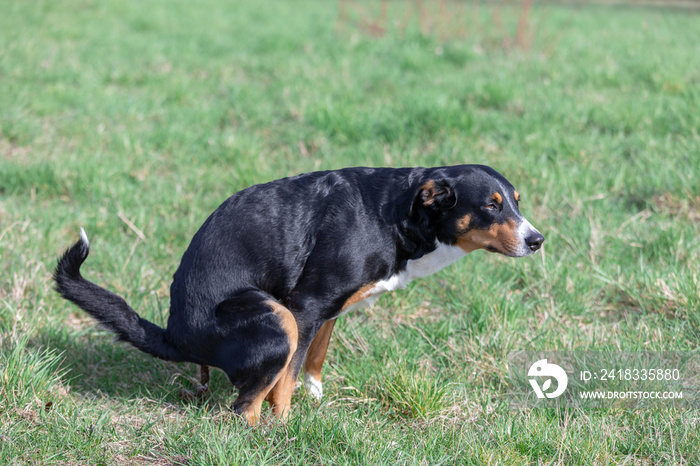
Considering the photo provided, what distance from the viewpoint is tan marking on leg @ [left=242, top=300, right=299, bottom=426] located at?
2785 mm

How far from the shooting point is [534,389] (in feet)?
10.4

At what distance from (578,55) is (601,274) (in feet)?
16.7

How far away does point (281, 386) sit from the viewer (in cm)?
292

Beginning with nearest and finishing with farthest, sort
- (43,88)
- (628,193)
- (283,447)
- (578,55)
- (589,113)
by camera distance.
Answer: (283,447), (628,193), (589,113), (43,88), (578,55)

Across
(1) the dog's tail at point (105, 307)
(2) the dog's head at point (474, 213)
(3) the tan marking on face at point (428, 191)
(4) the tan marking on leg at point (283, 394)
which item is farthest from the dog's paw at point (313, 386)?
(3) the tan marking on face at point (428, 191)

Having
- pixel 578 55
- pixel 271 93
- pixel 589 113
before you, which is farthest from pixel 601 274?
pixel 578 55

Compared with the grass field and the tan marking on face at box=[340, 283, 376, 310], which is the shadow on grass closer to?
the grass field

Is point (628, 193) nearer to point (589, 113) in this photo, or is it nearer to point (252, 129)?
point (589, 113)

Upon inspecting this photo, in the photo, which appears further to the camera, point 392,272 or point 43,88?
point 43,88

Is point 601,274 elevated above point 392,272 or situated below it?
below

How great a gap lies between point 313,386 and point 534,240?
49.5 inches

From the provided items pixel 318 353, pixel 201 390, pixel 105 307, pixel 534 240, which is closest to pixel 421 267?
pixel 534 240

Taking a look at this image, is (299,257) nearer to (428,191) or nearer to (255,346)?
(255,346)

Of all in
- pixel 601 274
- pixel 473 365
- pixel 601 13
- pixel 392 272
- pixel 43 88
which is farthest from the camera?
pixel 601 13
